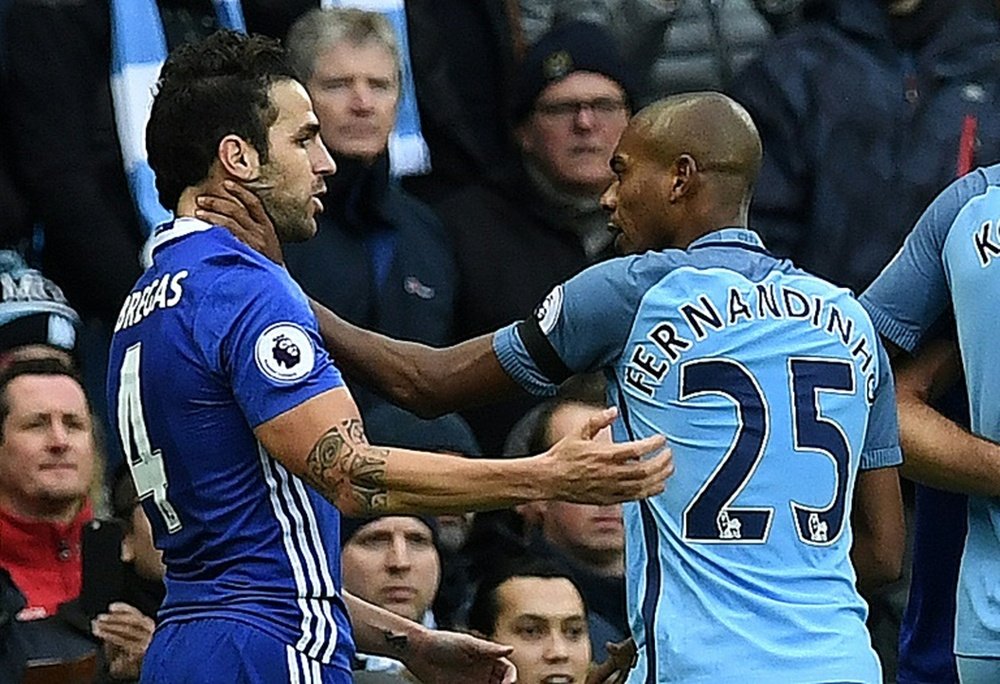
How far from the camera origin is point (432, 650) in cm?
622

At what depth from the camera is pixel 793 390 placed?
18.8ft

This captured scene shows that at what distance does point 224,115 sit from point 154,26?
8.57ft

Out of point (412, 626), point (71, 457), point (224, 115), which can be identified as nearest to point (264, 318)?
point (224, 115)

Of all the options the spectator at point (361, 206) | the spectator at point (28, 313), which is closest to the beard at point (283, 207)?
the spectator at point (28, 313)

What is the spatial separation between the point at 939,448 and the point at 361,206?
284cm

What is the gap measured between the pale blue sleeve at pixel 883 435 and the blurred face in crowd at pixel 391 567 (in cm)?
203

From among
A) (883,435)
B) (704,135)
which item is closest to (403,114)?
(704,135)

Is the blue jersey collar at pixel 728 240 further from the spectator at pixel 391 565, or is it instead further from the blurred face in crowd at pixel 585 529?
the blurred face in crowd at pixel 585 529

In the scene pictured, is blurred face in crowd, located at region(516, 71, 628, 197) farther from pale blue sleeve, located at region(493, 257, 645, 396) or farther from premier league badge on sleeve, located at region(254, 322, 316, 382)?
premier league badge on sleeve, located at region(254, 322, 316, 382)

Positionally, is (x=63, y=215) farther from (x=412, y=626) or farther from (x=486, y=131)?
(x=412, y=626)

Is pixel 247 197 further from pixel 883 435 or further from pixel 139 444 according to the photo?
pixel 883 435

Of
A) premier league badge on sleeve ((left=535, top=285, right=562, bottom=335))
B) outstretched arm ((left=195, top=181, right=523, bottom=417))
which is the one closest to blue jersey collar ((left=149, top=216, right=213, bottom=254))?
outstretched arm ((left=195, top=181, right=523, bottom=417))

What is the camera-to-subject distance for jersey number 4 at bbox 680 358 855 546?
18.6 feet

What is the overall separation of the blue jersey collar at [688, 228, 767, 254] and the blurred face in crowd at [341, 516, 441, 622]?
2190 mm
